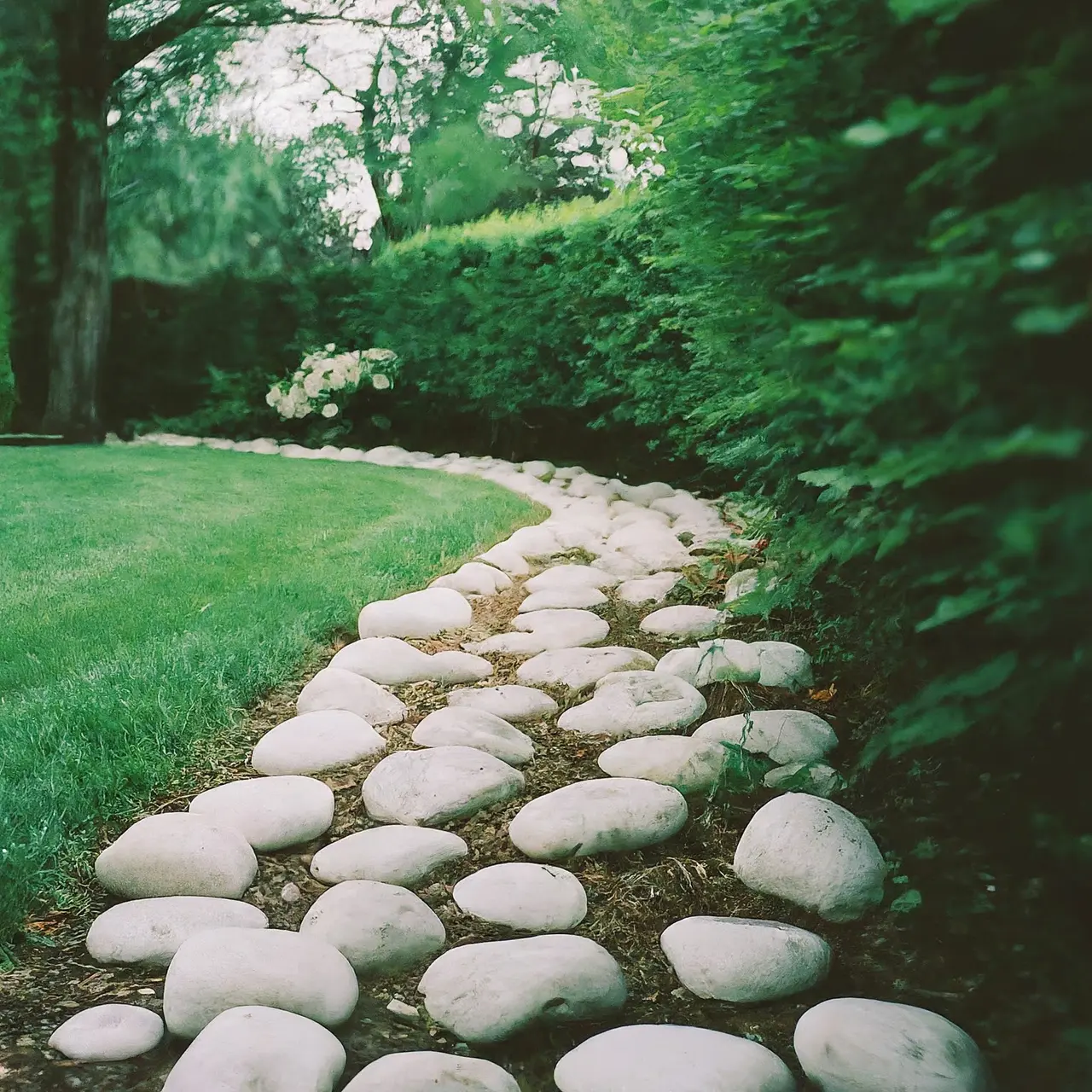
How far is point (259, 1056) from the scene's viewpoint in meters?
1.34

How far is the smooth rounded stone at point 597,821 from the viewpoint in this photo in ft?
6.53

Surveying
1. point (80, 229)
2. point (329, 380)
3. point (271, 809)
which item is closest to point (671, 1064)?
point (271, 809)

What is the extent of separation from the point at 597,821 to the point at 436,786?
39 centimetres

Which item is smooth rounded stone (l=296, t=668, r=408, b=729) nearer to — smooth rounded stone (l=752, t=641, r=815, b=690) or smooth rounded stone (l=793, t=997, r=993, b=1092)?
smooth rounded stone (l=752, t=641, r=815, b=690)

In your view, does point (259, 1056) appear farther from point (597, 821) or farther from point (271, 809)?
point (597, 821)

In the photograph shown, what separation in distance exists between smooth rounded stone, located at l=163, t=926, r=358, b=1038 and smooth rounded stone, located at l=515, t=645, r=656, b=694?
55.8 inches

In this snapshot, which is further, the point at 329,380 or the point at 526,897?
the point at 329,380

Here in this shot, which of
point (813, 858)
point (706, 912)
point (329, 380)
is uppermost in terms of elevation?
Result: point (329, 380)

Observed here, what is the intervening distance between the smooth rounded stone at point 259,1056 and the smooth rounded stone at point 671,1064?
345 millimetres

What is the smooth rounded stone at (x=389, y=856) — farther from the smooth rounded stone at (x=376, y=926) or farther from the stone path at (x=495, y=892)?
the smooth rounded stone at (x=376, y=926)

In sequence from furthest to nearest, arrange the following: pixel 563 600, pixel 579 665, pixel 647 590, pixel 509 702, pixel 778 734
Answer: pixel 647 590 < pixel 563 600 < pixel 579 665 < pixel 509 702 < pixel 778 734

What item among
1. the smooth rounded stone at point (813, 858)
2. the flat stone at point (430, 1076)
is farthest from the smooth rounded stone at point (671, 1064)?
the smooth rounded stone at point (813, 858)

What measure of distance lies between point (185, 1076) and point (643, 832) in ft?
3.27

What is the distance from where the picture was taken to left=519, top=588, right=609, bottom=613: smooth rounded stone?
143 inches
